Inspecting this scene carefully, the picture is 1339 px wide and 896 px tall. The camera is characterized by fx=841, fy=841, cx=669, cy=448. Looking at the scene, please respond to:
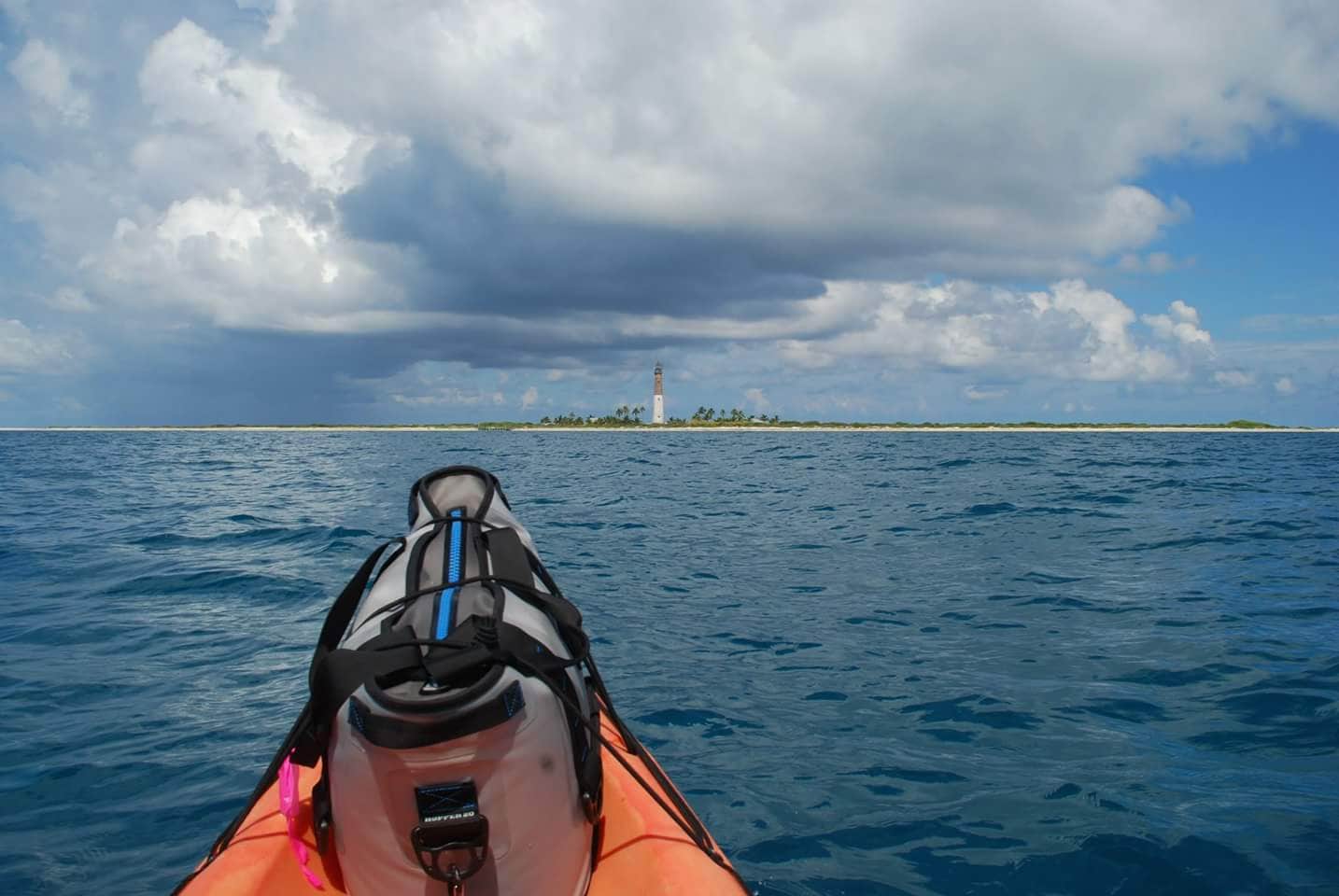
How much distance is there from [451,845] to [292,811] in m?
1.01

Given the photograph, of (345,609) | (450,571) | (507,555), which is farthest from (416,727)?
(345,609)

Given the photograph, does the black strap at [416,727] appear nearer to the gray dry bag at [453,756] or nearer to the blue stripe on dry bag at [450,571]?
the gray dry bag at [453,756]

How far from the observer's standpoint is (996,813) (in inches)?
207

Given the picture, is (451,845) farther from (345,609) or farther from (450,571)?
(345,609)

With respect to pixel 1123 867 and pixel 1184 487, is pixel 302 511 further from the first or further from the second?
pixel 1184 487

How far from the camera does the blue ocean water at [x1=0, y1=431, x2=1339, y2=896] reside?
497cm

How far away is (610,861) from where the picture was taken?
136 inches

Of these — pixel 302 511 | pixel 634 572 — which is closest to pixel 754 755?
pixel 634 572

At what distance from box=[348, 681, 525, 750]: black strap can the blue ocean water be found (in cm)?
262

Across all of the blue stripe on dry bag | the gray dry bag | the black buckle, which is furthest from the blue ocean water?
the blue stripe on dry bag

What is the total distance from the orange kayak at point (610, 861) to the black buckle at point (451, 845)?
2.20ft

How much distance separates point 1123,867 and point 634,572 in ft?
30.8

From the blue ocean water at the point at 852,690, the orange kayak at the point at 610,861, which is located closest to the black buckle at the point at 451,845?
the orange kayak at the point at 610,861

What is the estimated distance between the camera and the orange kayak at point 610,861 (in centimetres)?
318
